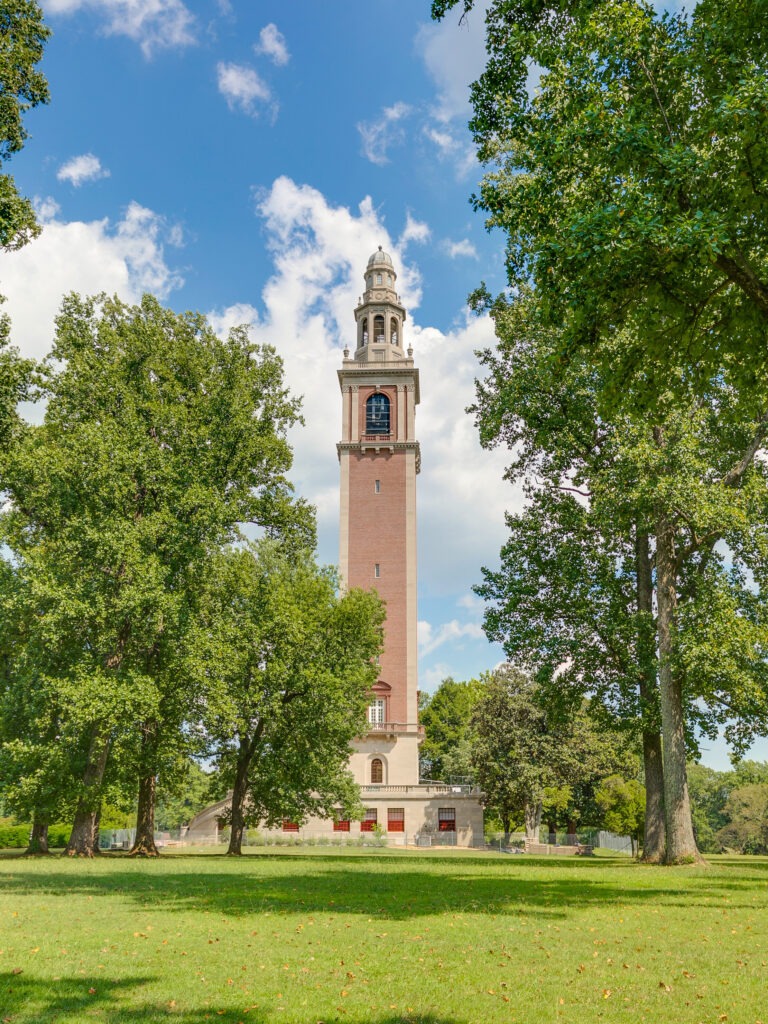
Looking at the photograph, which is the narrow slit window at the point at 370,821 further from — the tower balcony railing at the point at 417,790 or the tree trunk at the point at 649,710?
the tree trunk at the point at 649,710

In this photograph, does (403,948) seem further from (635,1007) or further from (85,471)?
(85,471)

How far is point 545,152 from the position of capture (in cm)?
1112

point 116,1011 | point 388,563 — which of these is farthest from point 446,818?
point 116,1011

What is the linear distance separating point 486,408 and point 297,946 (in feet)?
69.7

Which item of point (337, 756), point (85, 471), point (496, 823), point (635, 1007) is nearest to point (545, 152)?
point (635, 1007)

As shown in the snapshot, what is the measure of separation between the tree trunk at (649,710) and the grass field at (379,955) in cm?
996

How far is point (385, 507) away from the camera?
62.3 meters

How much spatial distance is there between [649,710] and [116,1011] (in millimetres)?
21757

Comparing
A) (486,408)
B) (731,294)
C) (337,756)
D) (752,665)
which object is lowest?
(337,756)

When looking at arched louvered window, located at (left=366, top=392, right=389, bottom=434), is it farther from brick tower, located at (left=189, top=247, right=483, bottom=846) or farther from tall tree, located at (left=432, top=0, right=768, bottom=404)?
tall tree, located at (left=432, top=0, right=768, bottom=404)

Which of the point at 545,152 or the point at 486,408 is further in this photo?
the point at 486,408

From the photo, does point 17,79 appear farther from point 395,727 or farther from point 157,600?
point 395,727

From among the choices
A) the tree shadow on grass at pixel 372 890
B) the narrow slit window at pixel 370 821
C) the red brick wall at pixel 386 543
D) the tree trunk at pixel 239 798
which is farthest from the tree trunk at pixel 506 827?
the tree shadow on grass at pixel 372 890

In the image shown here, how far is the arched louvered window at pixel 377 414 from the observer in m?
64.7
